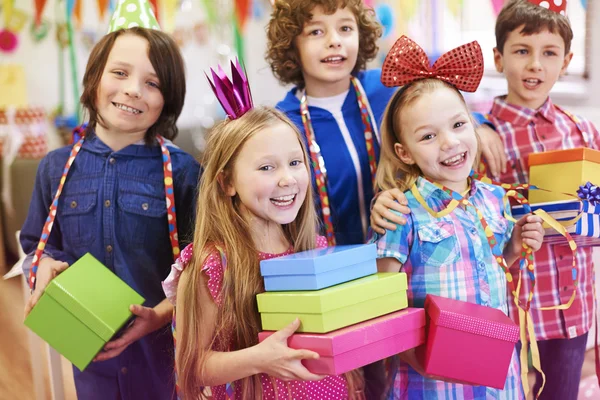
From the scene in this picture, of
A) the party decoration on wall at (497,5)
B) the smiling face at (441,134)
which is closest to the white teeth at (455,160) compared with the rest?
the smiling face at (441,134)

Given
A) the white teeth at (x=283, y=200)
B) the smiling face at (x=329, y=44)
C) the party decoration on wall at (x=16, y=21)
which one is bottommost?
the white teeth at (x=283, y=200)

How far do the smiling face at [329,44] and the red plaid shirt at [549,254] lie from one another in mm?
518

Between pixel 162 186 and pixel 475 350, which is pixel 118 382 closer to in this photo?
pixel 162 186

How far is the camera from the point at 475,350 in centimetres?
136

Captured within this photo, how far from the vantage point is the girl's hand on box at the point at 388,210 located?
1.56m

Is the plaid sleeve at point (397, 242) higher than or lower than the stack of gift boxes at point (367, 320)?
higher

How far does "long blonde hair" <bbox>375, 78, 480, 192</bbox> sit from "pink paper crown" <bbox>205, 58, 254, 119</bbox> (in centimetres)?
39

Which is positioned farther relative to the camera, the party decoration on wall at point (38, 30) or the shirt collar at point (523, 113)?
the party decoration on wall at point (38, 30)

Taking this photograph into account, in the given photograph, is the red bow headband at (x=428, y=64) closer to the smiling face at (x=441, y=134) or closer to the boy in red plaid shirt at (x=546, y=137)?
the smiling face at (x=441, y=134)

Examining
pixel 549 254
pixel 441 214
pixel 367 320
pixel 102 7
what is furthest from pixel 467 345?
pixel 102 7

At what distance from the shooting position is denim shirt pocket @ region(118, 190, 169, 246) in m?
1.76

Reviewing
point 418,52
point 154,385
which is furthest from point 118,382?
point 418,52

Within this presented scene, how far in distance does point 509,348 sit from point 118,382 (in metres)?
1.06

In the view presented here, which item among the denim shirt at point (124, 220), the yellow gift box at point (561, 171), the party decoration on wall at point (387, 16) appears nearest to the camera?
the yellow gift box at point (561, 171)
